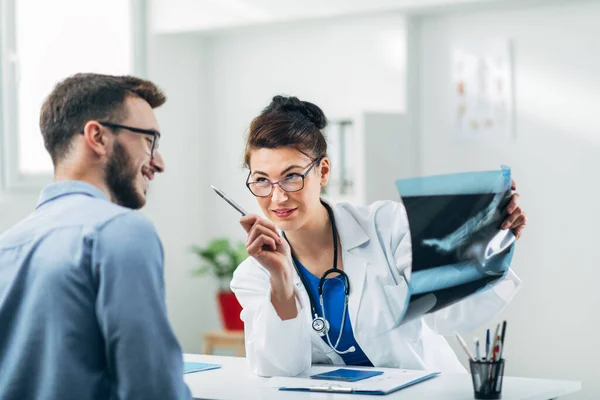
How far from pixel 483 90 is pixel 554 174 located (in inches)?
23.0

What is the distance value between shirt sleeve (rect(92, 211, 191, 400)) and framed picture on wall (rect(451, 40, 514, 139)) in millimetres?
3487

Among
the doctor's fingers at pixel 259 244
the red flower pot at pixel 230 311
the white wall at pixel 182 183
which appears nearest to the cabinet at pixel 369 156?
the red flower pot at pixel 230 311

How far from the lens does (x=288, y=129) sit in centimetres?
269

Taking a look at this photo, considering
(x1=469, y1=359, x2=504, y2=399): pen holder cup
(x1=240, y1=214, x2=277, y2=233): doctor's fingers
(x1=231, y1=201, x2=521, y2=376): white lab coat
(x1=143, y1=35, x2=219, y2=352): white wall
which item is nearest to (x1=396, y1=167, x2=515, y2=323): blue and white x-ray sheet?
(x1=469, y1=359, x2=504, y2=399): pen holder cup

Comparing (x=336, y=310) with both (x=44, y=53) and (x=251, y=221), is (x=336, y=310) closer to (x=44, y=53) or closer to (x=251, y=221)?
(x=251, y=221)

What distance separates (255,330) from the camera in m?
2.45

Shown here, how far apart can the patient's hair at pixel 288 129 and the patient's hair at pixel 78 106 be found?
3.01 ft

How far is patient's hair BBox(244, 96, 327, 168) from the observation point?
2676mm

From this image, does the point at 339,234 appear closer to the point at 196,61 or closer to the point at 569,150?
the point at 569,150

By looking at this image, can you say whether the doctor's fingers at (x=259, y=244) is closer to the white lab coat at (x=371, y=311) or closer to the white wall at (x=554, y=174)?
the white lab coat at (x=371, y=311)


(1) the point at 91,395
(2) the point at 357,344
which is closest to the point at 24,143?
(2) the point at 357,344

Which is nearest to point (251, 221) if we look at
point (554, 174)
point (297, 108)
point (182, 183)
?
point (297, 108)

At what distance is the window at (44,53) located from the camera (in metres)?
4.65

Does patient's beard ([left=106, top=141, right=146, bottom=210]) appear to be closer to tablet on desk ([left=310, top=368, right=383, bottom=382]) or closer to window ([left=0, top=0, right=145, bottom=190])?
tablet on desk ([left=310, top=368, right=383, bottom=382])
